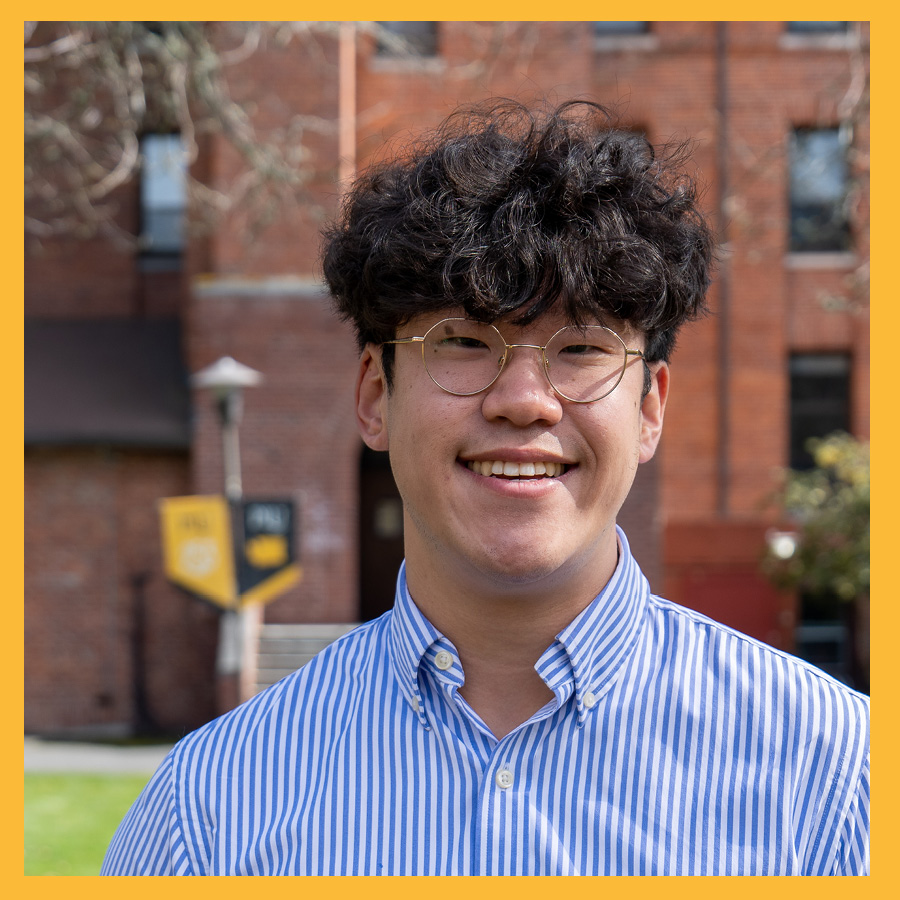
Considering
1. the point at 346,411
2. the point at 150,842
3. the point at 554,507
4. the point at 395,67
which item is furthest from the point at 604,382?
the point at 395,67

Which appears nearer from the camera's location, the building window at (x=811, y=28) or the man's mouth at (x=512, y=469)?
the man's mouth at (x=512, y=469)

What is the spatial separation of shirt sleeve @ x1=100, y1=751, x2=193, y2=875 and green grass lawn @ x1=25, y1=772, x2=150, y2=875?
17.6 feet

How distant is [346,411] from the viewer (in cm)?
1352

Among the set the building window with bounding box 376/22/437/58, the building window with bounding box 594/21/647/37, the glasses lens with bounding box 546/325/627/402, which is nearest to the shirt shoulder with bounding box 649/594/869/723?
the glasses lens with bounding box 546/325/627/402

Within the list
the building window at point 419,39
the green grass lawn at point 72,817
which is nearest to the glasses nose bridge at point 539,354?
the green grass lawn at point 72,817

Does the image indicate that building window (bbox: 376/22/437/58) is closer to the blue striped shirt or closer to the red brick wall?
the red brick wall

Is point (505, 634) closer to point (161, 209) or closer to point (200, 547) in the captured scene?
point (200, 547)

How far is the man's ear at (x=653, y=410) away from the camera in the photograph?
2035 mm

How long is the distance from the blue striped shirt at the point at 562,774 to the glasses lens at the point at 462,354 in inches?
17.6

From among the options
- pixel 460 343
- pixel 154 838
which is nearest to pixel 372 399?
pixel 460 343

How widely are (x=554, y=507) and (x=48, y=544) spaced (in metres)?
13.2

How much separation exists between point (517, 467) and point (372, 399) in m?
0.42

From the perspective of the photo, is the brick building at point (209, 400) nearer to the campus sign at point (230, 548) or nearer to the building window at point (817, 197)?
the building window at point (817, 197)

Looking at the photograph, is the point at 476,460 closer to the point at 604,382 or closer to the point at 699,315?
the point at 604,382
